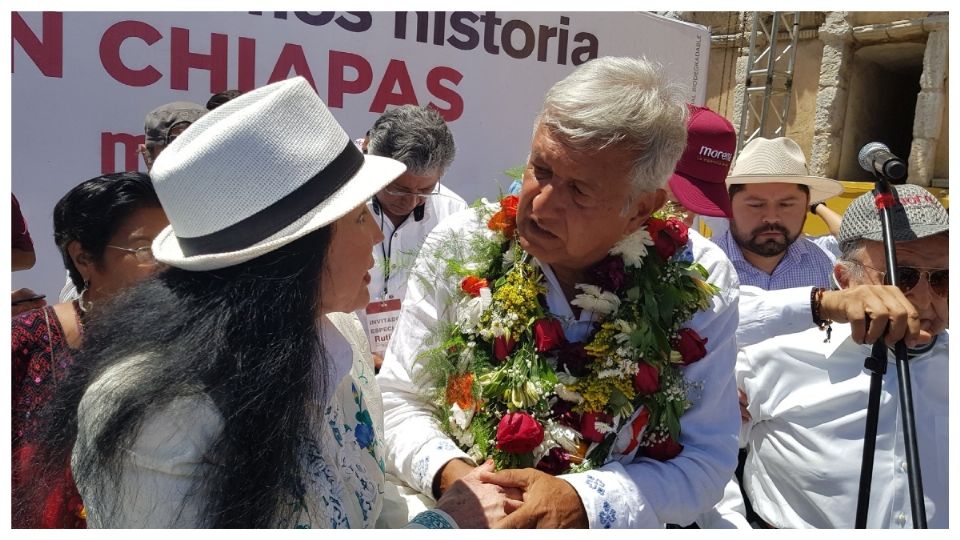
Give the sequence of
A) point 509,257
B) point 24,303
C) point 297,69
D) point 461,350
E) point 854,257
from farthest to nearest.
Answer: point 297,69 < point 24,303 < point 854,257 < point 509,257 < point 461,350

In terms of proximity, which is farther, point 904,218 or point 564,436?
point 904,218

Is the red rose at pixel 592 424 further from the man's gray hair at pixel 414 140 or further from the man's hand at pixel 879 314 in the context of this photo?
the man's gray hair at pixel 414 140

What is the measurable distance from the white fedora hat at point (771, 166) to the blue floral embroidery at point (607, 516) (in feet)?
8.59

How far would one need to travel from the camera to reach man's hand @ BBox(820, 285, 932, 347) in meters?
1.84

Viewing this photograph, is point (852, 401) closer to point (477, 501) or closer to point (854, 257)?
point (854, 257)

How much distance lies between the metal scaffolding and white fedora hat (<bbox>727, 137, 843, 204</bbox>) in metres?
7.80

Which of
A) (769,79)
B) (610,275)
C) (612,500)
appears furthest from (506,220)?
(769,79)

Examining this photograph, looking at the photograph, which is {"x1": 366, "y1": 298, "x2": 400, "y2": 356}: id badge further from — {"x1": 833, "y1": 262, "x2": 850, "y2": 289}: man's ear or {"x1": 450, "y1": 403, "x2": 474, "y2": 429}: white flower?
{"x1": 833, "y1": 262, "x2": 850, "y2": 289}: man's ear

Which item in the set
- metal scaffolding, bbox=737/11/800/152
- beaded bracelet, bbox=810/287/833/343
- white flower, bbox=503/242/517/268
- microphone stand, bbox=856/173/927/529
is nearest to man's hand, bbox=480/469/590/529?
white flower, bbox=503/242/517/268

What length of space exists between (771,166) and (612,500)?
8.97 ft

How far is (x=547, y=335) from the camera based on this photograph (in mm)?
1795

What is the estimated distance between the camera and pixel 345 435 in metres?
1.60

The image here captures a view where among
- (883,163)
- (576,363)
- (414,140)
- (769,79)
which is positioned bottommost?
(576,363)
